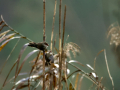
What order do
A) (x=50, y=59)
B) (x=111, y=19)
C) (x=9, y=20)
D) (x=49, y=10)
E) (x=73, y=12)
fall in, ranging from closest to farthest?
(x=50, y=59)
(x=9, y=20)
(x=49, y=10)
(x=73, y=12)
(x=111, y=19)

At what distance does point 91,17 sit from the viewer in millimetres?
1795

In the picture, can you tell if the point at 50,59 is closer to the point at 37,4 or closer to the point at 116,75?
the point at 37,4

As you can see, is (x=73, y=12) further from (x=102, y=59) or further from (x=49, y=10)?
(x=102, y=59)

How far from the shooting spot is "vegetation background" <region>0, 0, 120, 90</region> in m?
1.50

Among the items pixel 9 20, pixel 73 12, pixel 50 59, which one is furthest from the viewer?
pixel 73 12

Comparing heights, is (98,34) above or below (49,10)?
below

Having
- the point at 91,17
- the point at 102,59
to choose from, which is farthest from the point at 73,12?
the point at 102,59

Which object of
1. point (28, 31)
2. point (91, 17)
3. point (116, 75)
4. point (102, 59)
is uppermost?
point (91, 17)

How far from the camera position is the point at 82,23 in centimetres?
176

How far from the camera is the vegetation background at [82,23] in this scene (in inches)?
59.2

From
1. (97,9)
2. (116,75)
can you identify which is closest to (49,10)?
(97,9)

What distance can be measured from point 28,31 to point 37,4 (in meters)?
0.33

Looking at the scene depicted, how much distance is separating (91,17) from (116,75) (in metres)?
0.84

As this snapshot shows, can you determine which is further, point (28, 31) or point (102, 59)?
point (102, 59)
